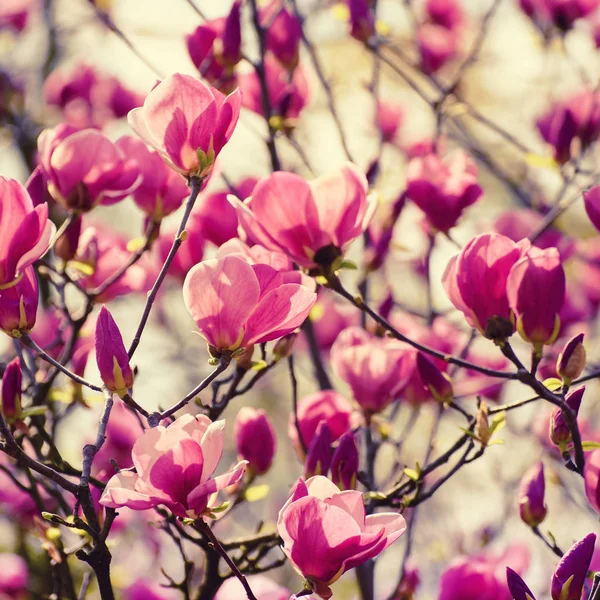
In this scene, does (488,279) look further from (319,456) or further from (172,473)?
(172,473)

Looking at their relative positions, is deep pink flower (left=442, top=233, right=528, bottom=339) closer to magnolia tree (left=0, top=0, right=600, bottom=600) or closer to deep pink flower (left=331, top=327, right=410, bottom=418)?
magnolia tree (left=0, top=0, right=600, bottom=600)

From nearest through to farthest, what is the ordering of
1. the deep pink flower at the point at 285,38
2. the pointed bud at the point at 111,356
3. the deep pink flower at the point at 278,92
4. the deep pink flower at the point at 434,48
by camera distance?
the pointed bud at the point at 111,356
the deep pink flower at the point at 278,92
the deep pink flower at the point at 285,38
the deep pink flower at the point at 434,48

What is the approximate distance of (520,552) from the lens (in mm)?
1564

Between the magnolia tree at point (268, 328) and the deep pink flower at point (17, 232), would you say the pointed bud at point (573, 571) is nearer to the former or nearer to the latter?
the magnolia tree at point (268, 328)

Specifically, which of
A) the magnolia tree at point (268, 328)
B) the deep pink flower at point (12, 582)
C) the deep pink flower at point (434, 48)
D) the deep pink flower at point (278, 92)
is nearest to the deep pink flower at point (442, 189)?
the magnolia tree at point (268, 328)

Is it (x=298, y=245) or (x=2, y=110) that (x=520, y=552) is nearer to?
(x=298, y=245)

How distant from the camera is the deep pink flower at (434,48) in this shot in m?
2.63

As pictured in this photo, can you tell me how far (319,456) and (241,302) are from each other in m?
0.30

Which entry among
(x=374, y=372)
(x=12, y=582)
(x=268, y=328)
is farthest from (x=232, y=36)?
(x=12, y=582)

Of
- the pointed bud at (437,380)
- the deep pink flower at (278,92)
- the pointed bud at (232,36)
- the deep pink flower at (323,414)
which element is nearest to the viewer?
the pointed bud at (437,380)

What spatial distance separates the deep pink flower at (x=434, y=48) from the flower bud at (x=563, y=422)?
1668 millimetres

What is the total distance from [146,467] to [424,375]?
52 centimetres

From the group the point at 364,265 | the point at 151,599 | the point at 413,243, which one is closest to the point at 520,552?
the point at 364,265

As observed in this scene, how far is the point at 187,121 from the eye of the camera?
43.4 inches
